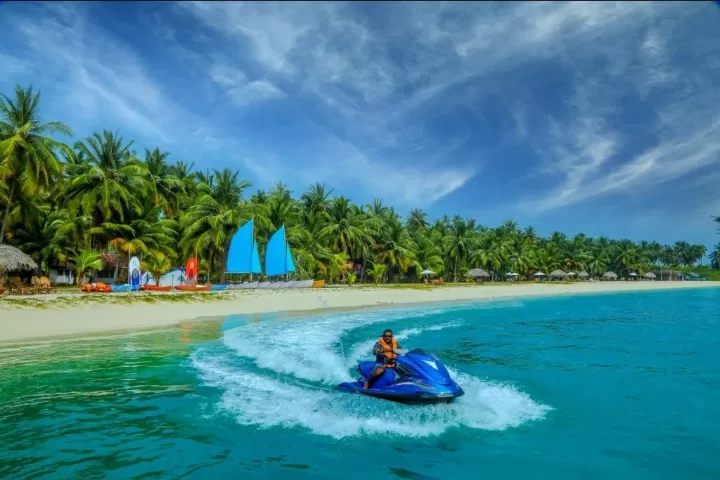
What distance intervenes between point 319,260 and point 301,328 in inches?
1184

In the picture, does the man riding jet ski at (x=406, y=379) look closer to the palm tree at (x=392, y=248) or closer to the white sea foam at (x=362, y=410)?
the white sea foam at (x=362, y=410)

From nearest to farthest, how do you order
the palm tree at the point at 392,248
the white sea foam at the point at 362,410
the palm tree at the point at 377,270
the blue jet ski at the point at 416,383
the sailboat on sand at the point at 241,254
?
the white sea foam at the point at 362,410, the blue jet ski at the point at 416,383, the sailboat on sand at the point at 241,254, the palm tree at the point at 377,270, the palm tree at the point at 392,248

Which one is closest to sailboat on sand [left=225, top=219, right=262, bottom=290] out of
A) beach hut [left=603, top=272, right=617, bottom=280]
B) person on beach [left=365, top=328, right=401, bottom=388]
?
person on beach [left=365, top=328, right=401, bottom=388]

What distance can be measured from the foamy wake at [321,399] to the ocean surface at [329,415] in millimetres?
48

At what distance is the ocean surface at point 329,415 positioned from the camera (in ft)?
21.1

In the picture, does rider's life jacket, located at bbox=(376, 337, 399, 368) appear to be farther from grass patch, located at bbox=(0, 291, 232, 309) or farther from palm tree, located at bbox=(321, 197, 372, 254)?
palm tree, located at bbox=(321, 197, 372, 254)

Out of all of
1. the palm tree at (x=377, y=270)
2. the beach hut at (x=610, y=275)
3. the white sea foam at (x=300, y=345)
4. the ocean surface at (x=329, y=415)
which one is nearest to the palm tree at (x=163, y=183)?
the palm tree at (x=377, y=270)

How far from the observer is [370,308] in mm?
33469

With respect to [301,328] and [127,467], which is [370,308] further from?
[127,467]

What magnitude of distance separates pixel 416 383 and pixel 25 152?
3177cm

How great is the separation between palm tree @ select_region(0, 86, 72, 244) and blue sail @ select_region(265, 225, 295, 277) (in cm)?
1697

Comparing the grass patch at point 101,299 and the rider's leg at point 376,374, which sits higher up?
the grass patch at point 101,299

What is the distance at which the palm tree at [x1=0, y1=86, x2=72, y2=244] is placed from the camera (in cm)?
2906

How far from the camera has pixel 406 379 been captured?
8.62 m
